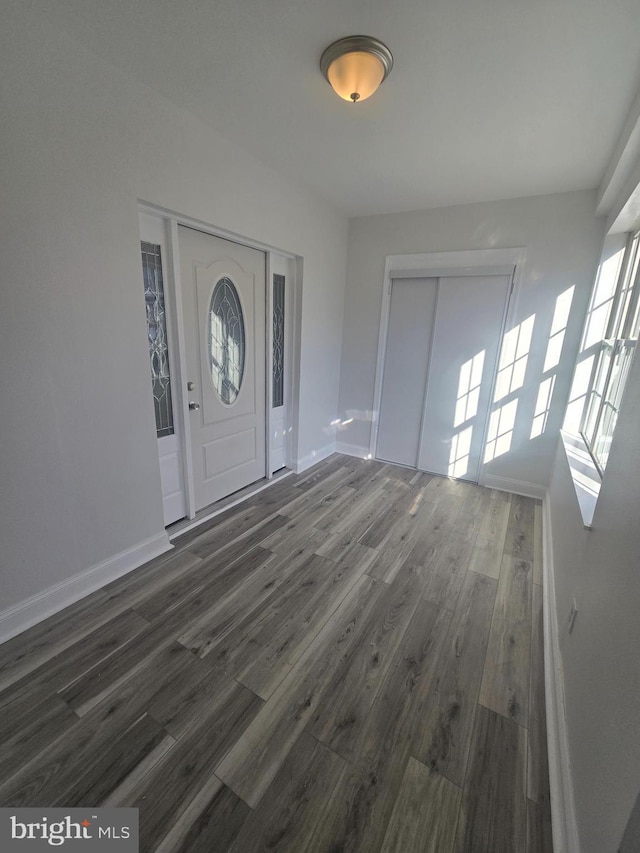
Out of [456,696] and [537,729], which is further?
[456,696]

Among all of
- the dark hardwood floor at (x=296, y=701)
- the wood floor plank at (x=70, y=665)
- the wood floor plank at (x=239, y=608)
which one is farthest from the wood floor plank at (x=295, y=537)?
the wood floor plank at (x=70, y=665)

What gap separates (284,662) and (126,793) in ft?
2.19

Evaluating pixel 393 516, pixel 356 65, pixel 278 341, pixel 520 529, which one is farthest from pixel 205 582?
pixel 356 65

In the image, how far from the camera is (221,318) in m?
2.61

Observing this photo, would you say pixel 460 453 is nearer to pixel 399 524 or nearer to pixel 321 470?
pixel 399 524

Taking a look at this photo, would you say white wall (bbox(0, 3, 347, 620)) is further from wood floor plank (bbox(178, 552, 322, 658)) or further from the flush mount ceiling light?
the flush mount ceiling light

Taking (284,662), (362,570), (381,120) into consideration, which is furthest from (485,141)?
(284,662)

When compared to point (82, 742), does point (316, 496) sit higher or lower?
higher

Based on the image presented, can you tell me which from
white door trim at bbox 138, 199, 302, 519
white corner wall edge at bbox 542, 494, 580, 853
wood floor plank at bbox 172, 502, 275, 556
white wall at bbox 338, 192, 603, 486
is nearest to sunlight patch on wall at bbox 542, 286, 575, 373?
white wall at bbox 338, 192, 603, 486

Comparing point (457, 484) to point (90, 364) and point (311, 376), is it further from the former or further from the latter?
point (90, 364)

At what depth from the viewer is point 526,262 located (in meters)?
2.98

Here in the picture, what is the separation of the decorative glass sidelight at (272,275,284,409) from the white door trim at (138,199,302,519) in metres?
0.08

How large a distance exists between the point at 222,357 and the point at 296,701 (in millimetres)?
2209

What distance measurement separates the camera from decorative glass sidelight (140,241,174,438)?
2.10 metres
